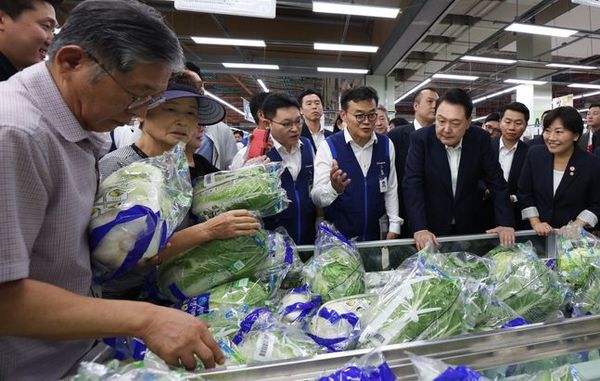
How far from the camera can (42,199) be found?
30.0 inches

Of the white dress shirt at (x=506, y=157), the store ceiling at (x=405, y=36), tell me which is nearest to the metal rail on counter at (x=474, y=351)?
the white dress shirt at (x=506, y=157)

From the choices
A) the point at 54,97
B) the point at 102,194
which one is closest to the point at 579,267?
the point at 102,194

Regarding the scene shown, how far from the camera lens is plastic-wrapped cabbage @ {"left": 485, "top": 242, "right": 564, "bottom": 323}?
1.28 m

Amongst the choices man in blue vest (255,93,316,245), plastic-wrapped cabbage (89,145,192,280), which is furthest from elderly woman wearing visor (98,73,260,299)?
man in blue vest (255,93,316,245)

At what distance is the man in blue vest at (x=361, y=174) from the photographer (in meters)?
2.54

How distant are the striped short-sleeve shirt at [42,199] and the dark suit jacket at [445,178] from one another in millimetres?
1960

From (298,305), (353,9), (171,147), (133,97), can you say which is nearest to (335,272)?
(298,305)

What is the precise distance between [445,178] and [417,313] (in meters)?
1.70

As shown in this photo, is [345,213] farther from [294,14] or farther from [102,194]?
[294,14]

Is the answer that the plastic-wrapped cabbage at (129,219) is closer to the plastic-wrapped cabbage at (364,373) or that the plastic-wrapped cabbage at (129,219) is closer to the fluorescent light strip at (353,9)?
the plastic-wrapped cabbage at (364,373)

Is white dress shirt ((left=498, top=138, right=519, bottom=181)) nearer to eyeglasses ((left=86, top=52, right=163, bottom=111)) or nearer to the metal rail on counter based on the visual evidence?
the metal rail on counter

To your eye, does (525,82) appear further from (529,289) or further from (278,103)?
(529,289)

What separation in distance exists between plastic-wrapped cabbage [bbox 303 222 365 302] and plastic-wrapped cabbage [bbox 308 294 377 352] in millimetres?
115

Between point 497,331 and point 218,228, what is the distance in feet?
2.78
